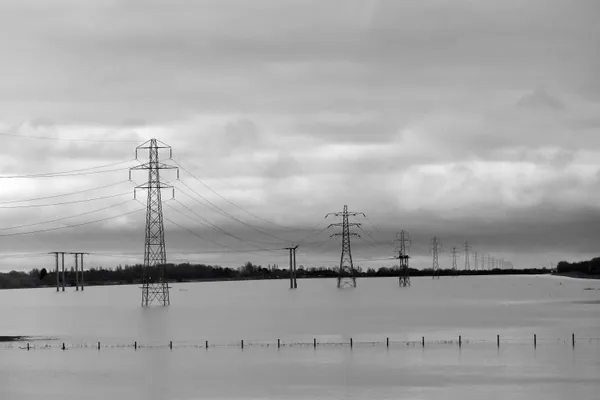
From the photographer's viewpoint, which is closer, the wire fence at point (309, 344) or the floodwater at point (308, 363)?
the floodwater at point (308, 363)

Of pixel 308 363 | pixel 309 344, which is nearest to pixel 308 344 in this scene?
pixel 309 344

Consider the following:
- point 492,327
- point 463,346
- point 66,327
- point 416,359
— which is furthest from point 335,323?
point 416,359

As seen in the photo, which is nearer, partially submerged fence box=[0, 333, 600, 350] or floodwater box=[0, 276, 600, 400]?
floodwater box=[0, 276, 600, 400]

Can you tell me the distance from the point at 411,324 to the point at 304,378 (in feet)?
244

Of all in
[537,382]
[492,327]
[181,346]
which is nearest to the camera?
[537,382]

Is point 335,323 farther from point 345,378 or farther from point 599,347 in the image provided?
point 345,378

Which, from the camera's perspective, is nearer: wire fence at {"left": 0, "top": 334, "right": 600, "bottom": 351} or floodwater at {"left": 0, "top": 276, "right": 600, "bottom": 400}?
floodwater at {"left": 0, "top": 276, "right": 600, "bottom": 400}

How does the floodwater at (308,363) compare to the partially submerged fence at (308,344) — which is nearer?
the floodwater at (308,363)

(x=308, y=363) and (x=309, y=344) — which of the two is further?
(x=309, y=344)

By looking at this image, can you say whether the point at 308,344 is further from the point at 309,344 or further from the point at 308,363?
the point at 308,363

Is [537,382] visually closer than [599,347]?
Yes

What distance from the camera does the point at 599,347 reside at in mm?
96375

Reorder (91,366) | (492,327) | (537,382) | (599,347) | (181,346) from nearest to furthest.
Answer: (537,382) → (91,366) → (599,347) → (181,346) → (492,327)

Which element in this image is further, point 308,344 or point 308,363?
point 308,344
